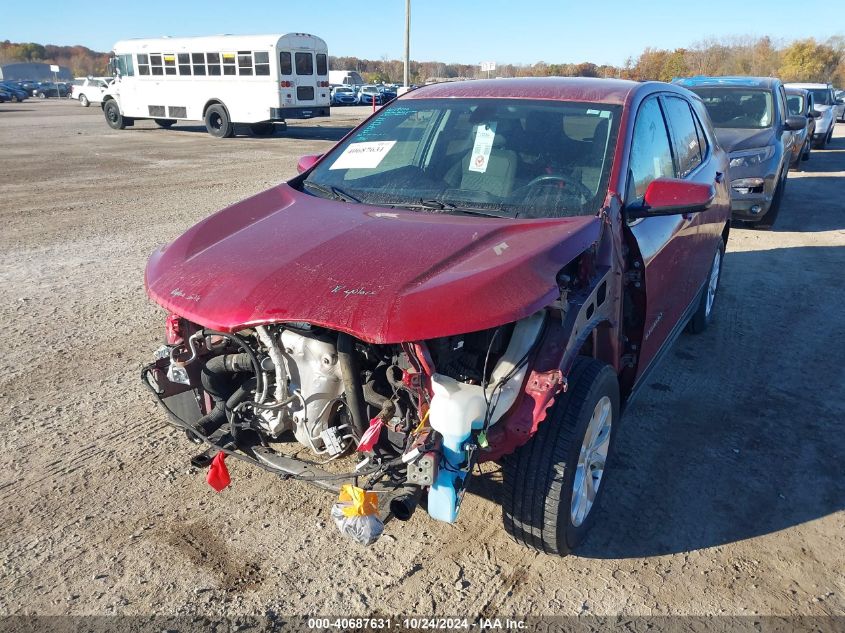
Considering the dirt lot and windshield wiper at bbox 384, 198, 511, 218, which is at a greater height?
windshield wiper at bbox 384, 198, 511, 218

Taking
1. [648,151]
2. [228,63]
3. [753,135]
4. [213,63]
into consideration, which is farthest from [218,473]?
[213,63]

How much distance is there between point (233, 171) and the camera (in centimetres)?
1405

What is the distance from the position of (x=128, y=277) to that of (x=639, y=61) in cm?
5678

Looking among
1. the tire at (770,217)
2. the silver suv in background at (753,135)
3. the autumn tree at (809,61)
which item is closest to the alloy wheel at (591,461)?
the silver suv in background at (753,135)

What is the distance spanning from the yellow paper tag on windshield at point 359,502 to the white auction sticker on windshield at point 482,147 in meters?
1.80

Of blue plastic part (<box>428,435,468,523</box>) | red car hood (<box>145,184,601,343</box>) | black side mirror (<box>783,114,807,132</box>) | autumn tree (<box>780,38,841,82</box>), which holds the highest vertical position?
autumn tree (<box>780,38,841,82</box>)

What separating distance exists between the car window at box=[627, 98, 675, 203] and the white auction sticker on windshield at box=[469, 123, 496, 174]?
71 cm

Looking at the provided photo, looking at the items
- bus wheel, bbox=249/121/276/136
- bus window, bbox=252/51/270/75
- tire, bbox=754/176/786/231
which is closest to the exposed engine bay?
tire, bbox=754/176/786/231

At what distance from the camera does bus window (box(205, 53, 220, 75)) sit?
66.0 feet

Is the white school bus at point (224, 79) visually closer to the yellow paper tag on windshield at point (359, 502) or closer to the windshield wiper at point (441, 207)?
the windshield wiper at point (441, 207)

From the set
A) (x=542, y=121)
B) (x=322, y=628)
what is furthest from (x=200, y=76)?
(x=322, y=628)

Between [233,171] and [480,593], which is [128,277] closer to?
[480,593]

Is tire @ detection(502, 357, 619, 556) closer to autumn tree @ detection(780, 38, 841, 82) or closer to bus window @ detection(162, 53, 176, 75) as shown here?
bus window @ detection(162, 53, 176, 75)

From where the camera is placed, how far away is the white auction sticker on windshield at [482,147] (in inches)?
134
